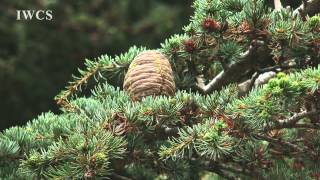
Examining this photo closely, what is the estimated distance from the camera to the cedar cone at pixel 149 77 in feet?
3.39

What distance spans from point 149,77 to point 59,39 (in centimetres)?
339

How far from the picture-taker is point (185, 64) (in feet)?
3.79

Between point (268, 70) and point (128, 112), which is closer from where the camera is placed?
point (128, 112)

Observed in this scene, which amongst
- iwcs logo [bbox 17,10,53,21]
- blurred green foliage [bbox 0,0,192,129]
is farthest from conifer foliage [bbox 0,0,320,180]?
blurred green foliage [bbox 0,0,192,129]

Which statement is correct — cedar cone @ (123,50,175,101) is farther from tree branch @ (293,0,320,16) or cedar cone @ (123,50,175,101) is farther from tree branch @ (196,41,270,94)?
tree branch @ (293,0,320,16)

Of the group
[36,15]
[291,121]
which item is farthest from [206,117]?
[36,15]

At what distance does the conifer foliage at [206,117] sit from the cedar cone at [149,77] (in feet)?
0.08

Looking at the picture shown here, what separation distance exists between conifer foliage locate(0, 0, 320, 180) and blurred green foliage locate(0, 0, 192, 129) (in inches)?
122

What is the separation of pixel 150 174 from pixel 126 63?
0.21 m

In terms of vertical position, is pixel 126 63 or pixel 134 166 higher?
pixel 126 63

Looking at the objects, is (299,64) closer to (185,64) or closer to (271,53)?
(271,53)

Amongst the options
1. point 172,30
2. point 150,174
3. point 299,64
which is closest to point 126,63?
point 150,174

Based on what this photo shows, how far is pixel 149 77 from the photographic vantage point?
3.42ft

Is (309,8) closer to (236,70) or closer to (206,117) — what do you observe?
(236,70)
